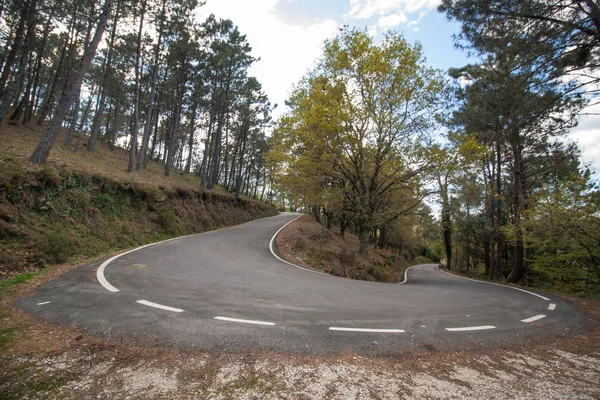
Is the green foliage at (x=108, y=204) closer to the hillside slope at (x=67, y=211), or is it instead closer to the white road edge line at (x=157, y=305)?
the hillside slope at (x=67, y=211)

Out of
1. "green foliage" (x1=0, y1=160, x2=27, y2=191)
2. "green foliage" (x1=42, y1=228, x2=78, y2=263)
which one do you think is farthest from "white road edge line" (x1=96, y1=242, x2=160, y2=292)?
"green foliage" (x1=0, y1=160, x2=27, y2=191)

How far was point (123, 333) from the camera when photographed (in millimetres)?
3510

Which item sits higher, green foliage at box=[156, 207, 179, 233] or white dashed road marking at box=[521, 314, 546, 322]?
green foliage at box=[156, 207, 179, 233]

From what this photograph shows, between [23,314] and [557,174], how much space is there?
23.5 meters

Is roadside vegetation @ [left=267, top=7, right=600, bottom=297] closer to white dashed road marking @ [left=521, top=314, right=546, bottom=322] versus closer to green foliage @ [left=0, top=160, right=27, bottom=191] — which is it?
white dashed road marking @ [left=521, top=314, right=546, bottom=322]

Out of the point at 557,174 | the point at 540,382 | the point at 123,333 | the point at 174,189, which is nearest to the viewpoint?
the point at 540,382

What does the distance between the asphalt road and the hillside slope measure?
5.84 feet

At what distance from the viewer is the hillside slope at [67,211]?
7.29 metres

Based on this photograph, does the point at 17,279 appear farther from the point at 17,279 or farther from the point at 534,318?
the point at 534,318

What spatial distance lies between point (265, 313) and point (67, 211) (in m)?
9.80

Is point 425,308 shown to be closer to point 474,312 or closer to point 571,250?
point 474,312

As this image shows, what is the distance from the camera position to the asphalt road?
11.8ft

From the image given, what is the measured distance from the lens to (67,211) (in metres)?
9.36

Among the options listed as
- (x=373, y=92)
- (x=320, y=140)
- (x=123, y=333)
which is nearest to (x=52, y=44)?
(x=320, y=140)
